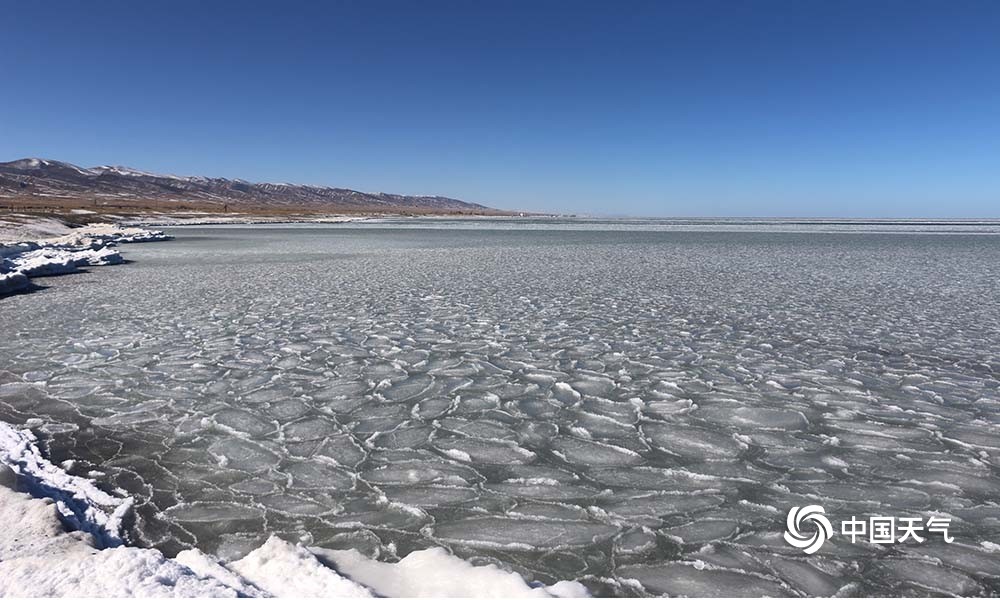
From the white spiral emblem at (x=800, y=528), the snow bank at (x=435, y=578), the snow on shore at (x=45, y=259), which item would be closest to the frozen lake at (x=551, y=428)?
the white spiral emblem at (x=800, y=528)

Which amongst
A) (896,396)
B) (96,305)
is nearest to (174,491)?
(896,396)

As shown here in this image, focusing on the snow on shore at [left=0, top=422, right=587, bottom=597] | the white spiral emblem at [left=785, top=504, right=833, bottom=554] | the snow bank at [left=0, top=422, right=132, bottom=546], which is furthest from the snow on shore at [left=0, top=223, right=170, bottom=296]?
the white spiral emblem at [left=785, top=504, right=833, bottom=554]

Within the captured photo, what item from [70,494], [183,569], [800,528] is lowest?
[70,494]

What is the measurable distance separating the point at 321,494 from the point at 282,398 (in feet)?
7.77

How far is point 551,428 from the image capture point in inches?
218

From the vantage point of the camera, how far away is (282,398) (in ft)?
21.0

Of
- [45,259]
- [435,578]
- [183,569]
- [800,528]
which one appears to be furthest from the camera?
[45,259]

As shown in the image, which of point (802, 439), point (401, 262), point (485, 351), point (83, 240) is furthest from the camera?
point (83, 240)

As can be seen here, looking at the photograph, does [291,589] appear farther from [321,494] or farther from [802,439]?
[802,439]

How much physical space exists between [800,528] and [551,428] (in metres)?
2.27

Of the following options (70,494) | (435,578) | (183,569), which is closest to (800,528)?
(435,578)

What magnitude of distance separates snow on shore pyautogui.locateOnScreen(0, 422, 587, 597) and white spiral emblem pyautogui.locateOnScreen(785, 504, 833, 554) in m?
1.52

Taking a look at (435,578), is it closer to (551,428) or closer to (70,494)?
(551,428)

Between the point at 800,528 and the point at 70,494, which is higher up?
the point at 800,528
